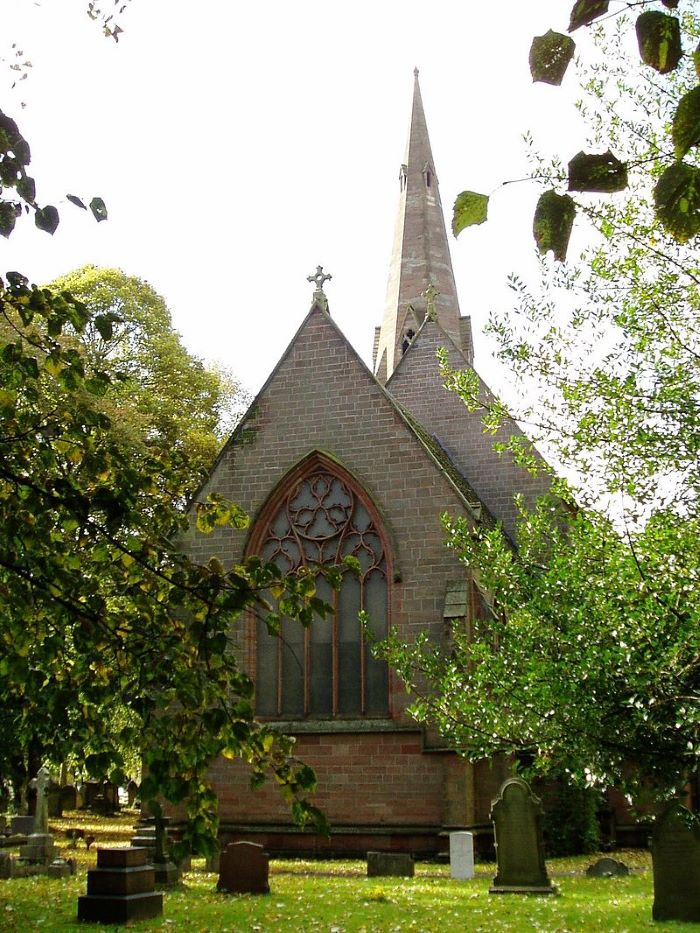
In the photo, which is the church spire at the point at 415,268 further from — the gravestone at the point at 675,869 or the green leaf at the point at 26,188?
the green leaf at the point at 26,188

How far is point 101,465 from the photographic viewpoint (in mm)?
5793

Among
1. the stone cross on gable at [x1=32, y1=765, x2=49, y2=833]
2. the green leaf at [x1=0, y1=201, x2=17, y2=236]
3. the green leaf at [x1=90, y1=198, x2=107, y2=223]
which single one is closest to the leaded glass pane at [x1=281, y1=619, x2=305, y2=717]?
the stone cross on gable at [x1=32, y1=765, x2=49, y2=833]

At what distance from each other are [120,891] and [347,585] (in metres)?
9.28

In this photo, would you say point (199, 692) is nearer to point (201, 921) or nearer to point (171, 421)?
point (201, 921)

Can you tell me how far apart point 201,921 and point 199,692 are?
7.61 m

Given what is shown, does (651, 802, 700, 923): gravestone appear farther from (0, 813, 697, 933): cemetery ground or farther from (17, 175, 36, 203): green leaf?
(17, 175, 36, 203): green leaf

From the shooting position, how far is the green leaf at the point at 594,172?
2.35 m

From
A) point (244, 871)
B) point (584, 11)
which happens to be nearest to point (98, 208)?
point (584, 11)

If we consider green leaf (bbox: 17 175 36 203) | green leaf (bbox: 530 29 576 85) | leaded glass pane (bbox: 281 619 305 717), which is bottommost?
leaded glass pane (bbox: 281 619 305 717)

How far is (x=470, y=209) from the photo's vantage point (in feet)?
7.93

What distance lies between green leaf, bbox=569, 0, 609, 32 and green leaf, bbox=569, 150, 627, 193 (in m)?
0.28

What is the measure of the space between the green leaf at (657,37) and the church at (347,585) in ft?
52.9

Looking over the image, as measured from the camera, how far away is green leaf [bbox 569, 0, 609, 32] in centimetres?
231

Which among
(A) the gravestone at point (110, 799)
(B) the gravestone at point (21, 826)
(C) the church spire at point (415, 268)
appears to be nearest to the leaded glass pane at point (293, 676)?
(B) the gravestone at point (21, 826)
